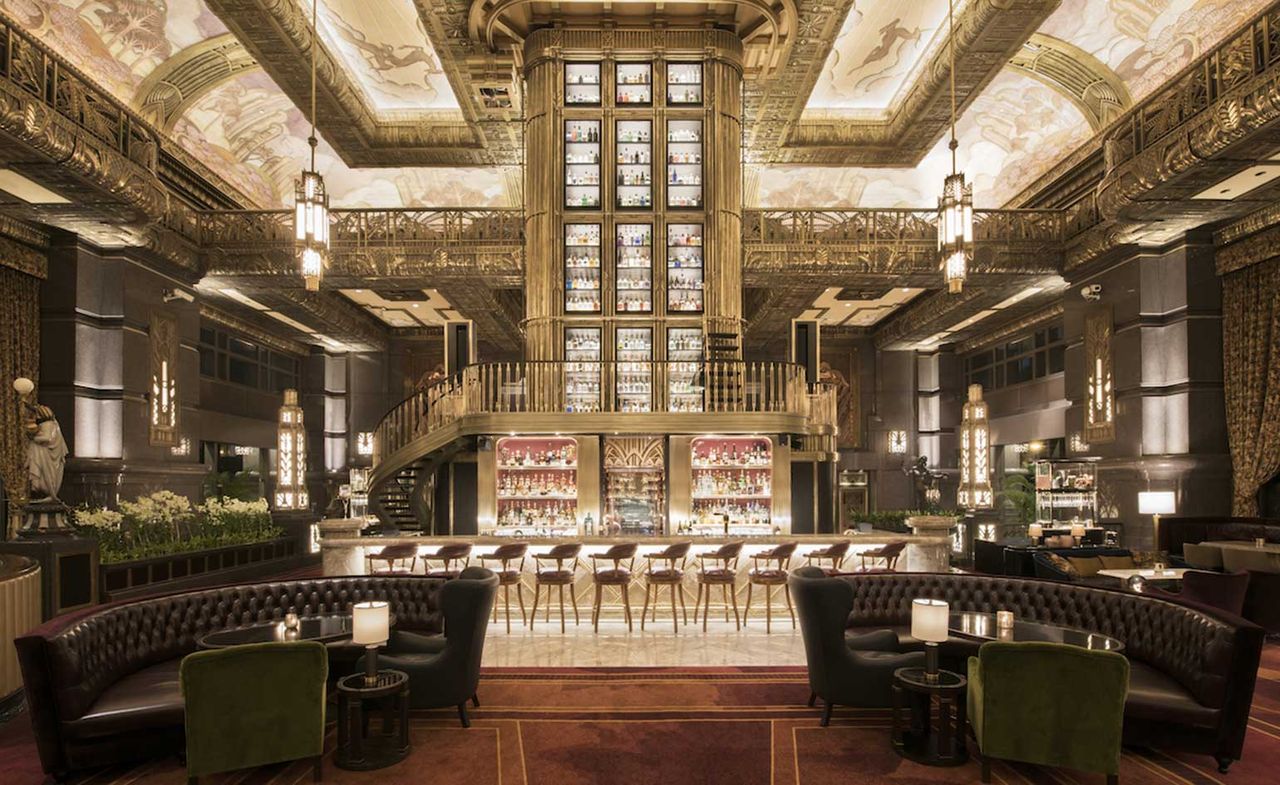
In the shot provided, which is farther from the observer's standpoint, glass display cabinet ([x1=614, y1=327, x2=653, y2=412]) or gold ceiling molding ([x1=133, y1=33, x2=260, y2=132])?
gold ceiling molding ([x1=133, y1=33, x2=260, y2=132])

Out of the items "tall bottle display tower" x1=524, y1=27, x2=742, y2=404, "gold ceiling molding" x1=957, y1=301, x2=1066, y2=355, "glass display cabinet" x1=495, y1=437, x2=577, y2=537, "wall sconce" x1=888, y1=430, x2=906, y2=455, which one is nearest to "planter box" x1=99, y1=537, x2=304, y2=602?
"glass display cabinet" x1=495, y1=437, x2=577, y2=537

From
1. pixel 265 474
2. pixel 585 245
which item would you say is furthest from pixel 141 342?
pixel 265 474

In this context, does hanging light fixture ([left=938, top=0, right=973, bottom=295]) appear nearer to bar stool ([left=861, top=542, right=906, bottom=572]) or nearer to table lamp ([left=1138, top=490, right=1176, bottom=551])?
bar stool ([left=861, top=542, right=906, bottom=572])

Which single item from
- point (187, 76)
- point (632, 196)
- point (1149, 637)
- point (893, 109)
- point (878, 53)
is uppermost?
point (878, 53)

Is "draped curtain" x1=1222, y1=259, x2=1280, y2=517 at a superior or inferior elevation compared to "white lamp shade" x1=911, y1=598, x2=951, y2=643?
superior

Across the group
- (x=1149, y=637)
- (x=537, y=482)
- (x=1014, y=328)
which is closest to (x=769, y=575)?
(x=1149, y=637)

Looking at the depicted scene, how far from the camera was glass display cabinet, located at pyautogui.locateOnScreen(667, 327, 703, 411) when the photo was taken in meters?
11.4

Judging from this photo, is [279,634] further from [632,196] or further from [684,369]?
[632,196]

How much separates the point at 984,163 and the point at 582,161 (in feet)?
25.0

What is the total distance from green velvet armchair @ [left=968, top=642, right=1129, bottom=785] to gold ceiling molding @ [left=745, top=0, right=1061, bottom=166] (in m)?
8.03

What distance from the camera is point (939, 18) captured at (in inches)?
477

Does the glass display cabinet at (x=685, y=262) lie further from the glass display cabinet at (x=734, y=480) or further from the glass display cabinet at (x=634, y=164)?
the glass display cabinet at (x=734, y=480)

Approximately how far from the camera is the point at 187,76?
39.4 ft

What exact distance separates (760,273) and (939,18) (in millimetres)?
4285
